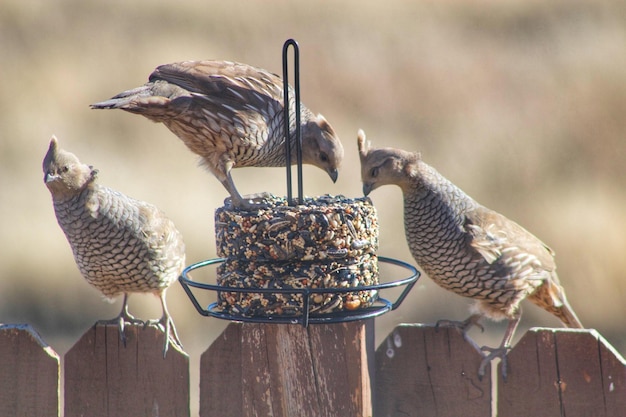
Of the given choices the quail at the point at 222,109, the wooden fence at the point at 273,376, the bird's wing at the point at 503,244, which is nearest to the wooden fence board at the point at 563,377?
the wooden fence at the point at 273,376

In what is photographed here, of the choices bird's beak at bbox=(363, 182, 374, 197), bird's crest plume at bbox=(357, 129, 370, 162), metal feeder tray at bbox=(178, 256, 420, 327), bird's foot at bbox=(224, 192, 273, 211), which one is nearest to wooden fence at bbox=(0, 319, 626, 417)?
metal feeder tray at bbox=(178, 256, 420, 327)

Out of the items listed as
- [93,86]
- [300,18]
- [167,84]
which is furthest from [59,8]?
[167,84]

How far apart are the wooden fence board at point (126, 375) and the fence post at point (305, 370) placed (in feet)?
1.30

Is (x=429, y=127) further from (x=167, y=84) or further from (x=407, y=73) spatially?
(x=167, y=84)

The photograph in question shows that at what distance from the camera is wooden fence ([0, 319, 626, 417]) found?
2855 millimetres

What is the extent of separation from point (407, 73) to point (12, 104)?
7.67 ft

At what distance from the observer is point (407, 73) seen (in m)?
5.25

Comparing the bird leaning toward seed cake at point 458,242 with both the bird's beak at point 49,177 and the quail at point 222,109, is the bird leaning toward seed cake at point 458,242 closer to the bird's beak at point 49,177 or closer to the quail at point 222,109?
the quail at point 222,109

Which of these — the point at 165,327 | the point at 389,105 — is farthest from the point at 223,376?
the point at 389,105

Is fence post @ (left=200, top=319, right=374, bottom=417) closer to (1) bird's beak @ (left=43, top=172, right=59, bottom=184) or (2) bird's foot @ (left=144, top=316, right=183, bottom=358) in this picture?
(2) bird's foot @ (left=144, top=316, right=183, bottom=358)

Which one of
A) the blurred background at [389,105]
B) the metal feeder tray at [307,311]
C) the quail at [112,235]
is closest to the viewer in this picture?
the metal feeder tray at [307,311]

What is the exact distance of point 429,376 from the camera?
10.3 ft

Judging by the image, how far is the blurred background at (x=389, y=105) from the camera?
5121mm

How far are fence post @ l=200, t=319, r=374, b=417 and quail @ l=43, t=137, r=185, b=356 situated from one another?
62cm
